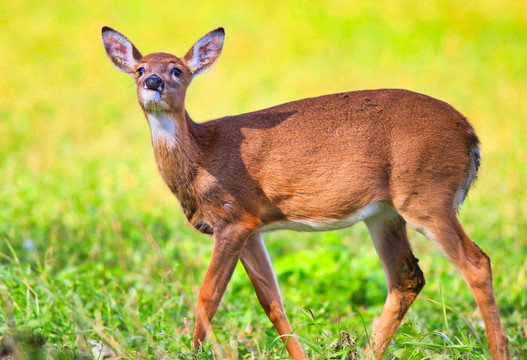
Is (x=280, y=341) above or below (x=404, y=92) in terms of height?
→ below

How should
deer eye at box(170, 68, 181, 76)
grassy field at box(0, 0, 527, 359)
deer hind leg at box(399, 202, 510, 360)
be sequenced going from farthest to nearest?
1. grassy field at box(0, 0, 527, 359)
2. deer eye at box(170, 68, 181, 76)
3. deer hind leg at box(399, 202, 510, 360)

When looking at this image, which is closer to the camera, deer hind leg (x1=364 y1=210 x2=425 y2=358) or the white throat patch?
the white throat patch

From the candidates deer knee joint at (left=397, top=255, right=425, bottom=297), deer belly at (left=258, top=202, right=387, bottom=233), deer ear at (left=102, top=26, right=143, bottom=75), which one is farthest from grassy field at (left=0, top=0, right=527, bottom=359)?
deer ear at (left=102, top=26, right=143, bottom=75)

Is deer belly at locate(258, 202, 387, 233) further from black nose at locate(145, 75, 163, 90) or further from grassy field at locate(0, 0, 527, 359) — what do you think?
black nose at locate(145, 75, 163, 90)

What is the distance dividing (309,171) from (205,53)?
1.11 m

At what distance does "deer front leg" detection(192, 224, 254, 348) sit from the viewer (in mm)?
4246

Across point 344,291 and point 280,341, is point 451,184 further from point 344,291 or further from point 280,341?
point 344,291

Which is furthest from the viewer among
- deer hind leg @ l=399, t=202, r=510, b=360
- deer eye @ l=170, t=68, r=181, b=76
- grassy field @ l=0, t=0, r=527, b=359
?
grassy field @ l=0, t=0, r=527, b=359

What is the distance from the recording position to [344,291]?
20.4 ft

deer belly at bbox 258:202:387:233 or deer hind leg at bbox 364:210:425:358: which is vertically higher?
deer belly at bbox 258:202:387:233

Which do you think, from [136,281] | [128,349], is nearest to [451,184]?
[128,349]

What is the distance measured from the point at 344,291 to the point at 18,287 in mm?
2729

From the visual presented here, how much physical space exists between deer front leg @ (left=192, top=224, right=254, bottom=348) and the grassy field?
0.40 feet

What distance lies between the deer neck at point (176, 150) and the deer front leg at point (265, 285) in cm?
58
